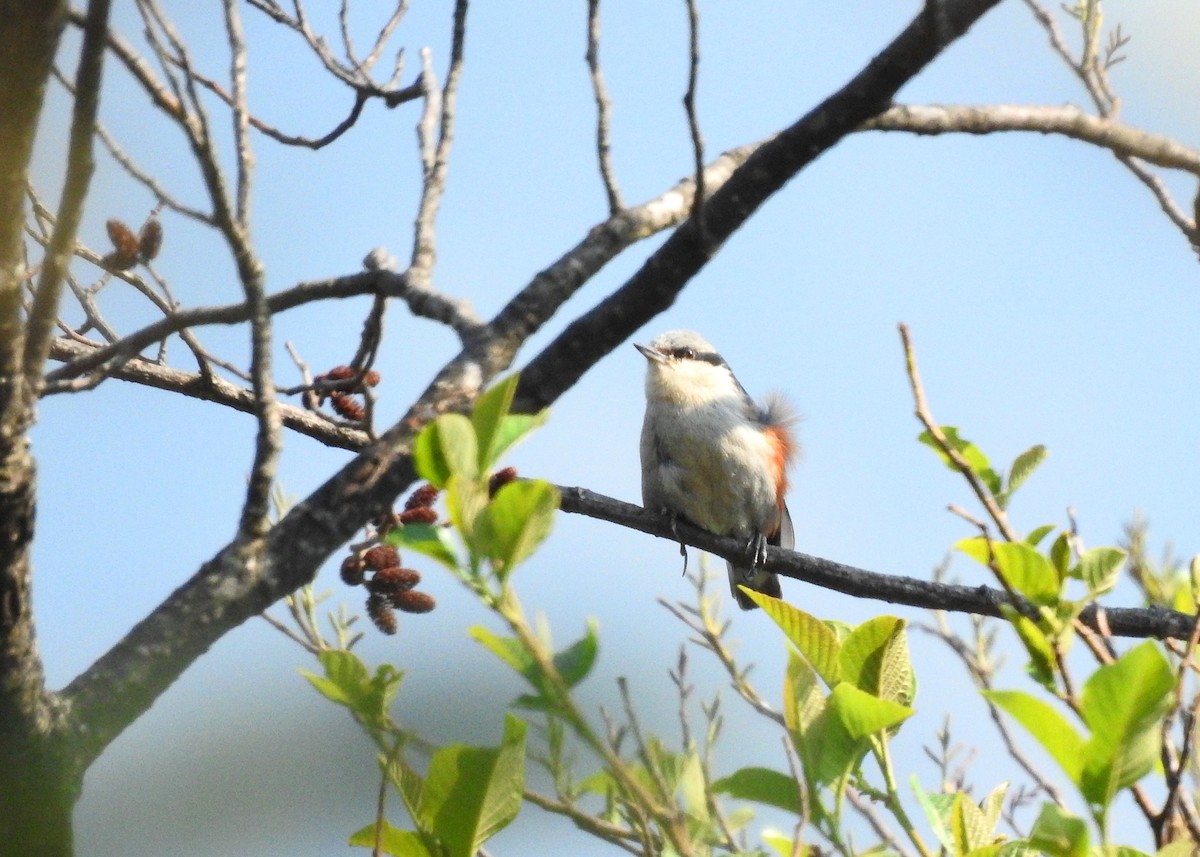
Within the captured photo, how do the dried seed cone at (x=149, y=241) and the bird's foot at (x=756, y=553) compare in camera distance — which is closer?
the dried seed cone at (x=149, y=241)

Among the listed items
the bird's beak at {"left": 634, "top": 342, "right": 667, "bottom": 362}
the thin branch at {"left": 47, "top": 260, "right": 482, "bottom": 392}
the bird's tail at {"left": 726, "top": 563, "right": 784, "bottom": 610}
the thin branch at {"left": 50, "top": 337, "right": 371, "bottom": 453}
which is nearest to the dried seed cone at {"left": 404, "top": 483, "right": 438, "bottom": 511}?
the thin branch at {"left": 47, "top": 260, "right": 482, "bottom": 392}

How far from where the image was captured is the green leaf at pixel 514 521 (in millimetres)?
1251

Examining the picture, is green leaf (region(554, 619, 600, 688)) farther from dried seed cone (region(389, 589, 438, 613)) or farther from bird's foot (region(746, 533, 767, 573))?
bird's foot (region(746, 533, 767, 573))

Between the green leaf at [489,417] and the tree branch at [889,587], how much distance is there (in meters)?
1.65

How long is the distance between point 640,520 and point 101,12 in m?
2.45

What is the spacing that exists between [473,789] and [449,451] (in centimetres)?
41

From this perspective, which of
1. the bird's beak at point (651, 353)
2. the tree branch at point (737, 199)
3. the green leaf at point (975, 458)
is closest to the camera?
the tree branch at point (737, 199)

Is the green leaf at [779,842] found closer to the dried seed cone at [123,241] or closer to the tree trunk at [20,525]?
the tree trunk at [20,525]

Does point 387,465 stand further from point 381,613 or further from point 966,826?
point 966,826

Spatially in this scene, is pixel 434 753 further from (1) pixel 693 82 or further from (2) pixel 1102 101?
(2) pixel 1102 101

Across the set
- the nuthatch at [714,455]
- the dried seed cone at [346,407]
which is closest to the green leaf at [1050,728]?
the dried seed cone at [346,407]

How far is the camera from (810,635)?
5.64 ft

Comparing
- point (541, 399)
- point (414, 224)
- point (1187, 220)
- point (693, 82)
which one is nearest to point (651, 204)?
point (693, 82)

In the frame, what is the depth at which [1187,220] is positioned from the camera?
295 cm
